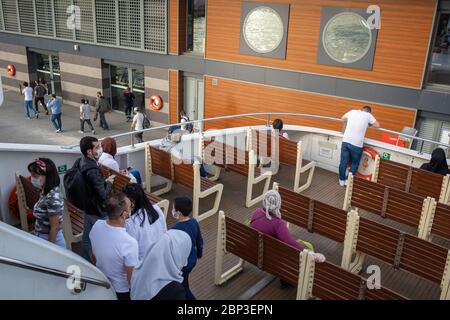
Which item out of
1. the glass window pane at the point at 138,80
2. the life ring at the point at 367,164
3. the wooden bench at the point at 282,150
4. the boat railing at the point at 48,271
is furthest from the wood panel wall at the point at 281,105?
the boat railing at the point at 48,271

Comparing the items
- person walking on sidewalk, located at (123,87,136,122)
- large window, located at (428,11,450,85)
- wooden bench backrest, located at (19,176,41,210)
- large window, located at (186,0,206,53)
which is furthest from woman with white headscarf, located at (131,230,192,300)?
person walking on sidewalk, located at (123,87,136,122)

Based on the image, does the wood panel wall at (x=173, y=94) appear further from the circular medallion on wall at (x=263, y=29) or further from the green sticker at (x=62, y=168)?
the green sticker at (x=62, y=168)

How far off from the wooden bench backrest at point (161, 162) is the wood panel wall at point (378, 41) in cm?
712

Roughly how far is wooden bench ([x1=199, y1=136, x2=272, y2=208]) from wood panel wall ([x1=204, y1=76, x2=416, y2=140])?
5.79 m

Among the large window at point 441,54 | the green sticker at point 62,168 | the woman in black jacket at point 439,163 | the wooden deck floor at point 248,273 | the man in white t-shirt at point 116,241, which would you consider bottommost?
the wooden deck floor at point 248,273

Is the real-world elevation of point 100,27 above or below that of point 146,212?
above

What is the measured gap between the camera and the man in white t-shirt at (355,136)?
7473mm

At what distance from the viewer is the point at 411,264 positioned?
4316 mm

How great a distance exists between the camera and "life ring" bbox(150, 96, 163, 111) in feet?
55.1

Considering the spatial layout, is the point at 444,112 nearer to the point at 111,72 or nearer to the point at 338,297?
the point at 338,297

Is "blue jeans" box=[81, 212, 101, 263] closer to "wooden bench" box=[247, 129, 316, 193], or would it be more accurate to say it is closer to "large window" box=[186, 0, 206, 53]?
"wooden bench" box=[247, 129, 316, 193]

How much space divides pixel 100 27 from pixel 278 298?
15.9m

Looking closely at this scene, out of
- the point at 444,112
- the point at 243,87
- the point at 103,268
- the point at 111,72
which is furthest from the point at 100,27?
the point at 103,268

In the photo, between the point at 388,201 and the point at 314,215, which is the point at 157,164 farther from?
the point at 388,201
